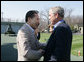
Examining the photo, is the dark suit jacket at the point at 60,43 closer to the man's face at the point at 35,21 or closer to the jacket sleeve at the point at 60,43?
the jacket sleeve at the point at 60,43

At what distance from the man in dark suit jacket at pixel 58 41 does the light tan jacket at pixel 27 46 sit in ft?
0.51

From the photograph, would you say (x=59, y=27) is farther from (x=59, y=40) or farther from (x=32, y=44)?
(x=32, y=44)

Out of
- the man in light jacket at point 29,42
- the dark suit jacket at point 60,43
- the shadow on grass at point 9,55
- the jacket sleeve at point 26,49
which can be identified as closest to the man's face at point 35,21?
the man in light jacket at point 29,42

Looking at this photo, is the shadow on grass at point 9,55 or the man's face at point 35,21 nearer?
the man's face at point 35,21

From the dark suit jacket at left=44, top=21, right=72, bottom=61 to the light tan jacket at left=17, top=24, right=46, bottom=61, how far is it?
20 cm

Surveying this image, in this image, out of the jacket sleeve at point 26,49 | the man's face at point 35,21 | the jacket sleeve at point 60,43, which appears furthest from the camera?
the man's face at point 35,21

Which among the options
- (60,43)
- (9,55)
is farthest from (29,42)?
(9,55)

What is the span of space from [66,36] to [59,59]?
0.29m

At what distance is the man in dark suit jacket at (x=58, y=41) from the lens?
102 inches

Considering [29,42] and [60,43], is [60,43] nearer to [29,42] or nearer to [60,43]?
[60,43]

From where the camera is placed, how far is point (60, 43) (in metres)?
2.57

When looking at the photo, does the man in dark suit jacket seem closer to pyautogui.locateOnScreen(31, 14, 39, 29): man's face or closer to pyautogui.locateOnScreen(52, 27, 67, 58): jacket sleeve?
pyautogui.locateOnScreen(52, 27, 67, 58): jacket sleeve

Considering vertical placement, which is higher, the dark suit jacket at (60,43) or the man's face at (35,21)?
the man's face at (35,21)

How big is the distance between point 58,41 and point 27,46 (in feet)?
1.42
